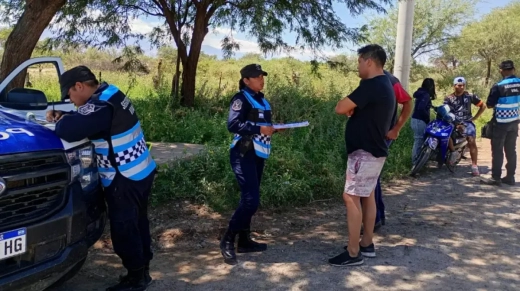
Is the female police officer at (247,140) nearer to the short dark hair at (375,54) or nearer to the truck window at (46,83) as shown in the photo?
the short dark hair at (375,54)

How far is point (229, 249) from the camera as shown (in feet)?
13.9

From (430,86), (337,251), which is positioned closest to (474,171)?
(430,86)

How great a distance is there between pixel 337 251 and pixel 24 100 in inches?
132

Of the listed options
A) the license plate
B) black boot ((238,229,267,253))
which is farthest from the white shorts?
the license plate

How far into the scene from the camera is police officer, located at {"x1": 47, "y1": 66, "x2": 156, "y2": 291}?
10.1ft

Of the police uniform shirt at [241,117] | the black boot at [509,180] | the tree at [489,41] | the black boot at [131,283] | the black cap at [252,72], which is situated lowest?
the black boot at [131,283]

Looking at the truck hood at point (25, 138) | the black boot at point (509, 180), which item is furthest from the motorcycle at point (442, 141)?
the truck hood at point (25, 138)

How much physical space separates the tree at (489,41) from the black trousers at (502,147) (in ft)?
61.8

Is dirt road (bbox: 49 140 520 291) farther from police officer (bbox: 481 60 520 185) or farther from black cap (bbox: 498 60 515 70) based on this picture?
black cap (bbox: 498 60 515 70)

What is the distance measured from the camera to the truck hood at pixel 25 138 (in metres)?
2.76

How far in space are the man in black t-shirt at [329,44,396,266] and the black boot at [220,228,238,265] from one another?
844 millimetres

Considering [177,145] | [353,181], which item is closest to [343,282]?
[353,181]

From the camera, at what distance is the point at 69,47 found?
38.2 ft

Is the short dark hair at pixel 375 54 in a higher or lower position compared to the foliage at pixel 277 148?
higher
